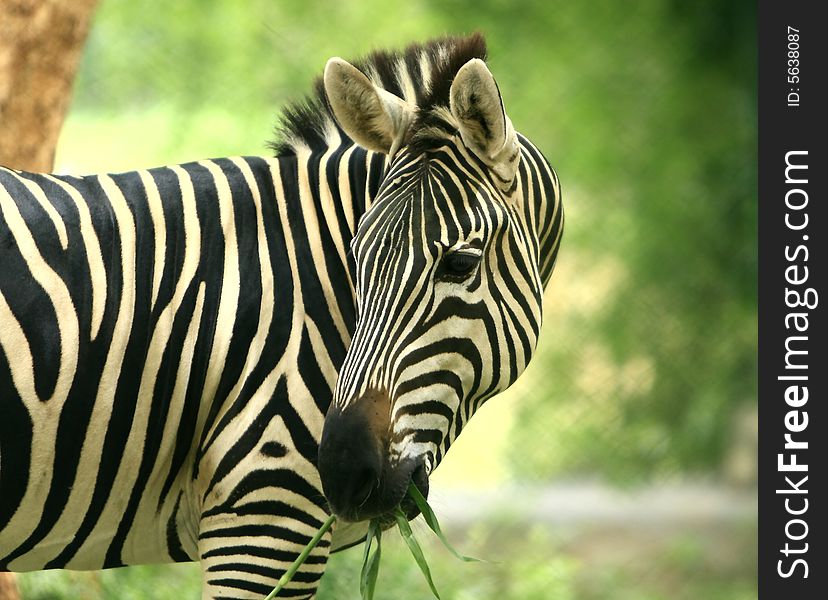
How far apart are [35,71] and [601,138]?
5412 mm

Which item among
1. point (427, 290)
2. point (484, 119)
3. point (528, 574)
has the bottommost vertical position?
point (528, 574)

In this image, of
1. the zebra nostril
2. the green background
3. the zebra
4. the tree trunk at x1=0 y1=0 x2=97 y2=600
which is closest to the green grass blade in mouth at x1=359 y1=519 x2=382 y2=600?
the zebra

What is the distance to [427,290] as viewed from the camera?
2.53 meters

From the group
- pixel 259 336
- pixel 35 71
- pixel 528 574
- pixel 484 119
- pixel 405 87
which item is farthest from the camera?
pixel 528 574

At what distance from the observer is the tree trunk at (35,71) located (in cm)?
444

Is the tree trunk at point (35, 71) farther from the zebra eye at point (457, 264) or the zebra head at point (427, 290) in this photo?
the zebra eye at point (457, 264)

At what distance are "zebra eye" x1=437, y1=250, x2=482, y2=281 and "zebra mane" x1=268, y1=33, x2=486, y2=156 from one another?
1.17 feet

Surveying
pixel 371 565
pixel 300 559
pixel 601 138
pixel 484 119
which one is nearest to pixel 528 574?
pixel 601 138

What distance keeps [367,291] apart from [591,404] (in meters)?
6.10

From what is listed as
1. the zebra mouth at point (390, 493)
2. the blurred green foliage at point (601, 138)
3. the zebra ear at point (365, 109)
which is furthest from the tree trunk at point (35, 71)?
the blurred green foliage at point (601, 138)

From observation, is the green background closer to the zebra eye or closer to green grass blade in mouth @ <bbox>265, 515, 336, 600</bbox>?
green grass blade in mouth @ <bbox>265, 515, 336, 600</bbox>

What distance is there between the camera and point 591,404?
8.41 metres

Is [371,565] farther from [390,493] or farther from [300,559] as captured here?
[390,493]

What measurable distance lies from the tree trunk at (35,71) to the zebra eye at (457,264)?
262 centimetres
